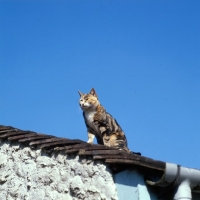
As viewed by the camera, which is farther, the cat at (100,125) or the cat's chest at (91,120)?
the cat's chest at (91,120)

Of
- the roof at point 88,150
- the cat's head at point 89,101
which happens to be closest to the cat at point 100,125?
the cat's head at point 89,101

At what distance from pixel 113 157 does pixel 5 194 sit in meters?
1.52

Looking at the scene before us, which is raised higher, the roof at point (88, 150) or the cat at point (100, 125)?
the cat at point (100, 125)

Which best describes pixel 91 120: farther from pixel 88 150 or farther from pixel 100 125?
pixel 88 150

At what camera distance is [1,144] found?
6.97 metres

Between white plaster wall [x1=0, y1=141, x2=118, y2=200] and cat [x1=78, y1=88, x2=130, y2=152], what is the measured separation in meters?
1.90

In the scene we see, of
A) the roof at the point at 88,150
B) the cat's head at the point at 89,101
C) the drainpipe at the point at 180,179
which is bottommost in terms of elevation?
the drainpipe at the point at 180,179

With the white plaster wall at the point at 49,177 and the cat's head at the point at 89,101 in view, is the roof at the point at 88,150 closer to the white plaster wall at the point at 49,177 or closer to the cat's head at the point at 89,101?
the white plaster wall at the point at 49,177

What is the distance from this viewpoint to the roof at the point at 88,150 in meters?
5.87

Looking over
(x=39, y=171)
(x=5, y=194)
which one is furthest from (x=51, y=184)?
(x=5, y=194)

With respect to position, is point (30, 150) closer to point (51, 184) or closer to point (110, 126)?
point (51, 184)

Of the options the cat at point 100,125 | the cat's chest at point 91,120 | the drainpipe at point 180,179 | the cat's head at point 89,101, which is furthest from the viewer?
the cat's head at point 89,101

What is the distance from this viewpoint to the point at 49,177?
6.26 meters

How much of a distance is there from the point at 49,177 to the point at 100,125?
276 cm
